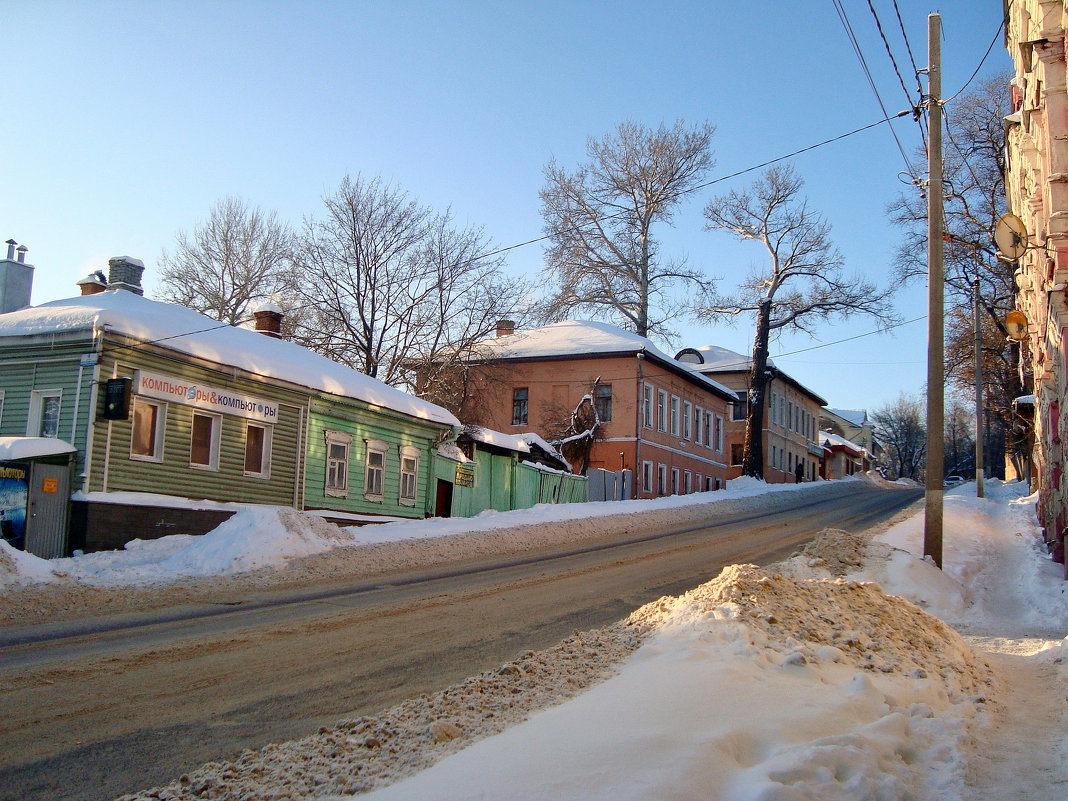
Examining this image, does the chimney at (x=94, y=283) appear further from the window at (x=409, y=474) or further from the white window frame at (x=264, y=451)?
the window at (x=409, y=474)

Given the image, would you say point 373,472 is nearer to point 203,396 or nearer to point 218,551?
point 203,396

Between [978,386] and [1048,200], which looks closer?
[1048,200]

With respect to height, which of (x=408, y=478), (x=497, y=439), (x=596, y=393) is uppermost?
(x=596, y=393)

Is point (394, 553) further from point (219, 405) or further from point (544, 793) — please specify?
point (544, 793)

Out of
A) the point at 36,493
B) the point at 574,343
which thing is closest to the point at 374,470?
the point at 36,493

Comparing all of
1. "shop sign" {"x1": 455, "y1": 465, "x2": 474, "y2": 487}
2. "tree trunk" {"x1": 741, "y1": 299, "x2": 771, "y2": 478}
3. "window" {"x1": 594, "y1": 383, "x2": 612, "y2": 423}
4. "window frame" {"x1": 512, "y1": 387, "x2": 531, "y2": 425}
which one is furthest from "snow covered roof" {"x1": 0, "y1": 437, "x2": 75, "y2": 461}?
"tree trunk" {"x1": 741, "y1": 299, "x2": 771, "y2": 478}

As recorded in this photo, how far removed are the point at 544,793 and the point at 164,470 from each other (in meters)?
16.1

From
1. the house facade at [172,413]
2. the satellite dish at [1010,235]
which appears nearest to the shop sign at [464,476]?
the house facade at [172,413]

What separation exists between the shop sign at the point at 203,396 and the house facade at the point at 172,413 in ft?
0.10

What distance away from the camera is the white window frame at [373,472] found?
79.6 ft

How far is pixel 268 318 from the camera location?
25.4 meters

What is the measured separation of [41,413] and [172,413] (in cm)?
246

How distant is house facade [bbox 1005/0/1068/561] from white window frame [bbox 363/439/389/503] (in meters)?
16.5

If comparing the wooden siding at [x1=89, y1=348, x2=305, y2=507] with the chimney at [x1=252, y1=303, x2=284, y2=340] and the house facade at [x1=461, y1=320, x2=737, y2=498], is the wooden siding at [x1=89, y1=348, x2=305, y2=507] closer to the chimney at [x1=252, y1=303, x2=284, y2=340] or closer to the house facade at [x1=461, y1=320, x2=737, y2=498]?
the chimney at [x1=252, y1=303, x2=284, y2=340]
